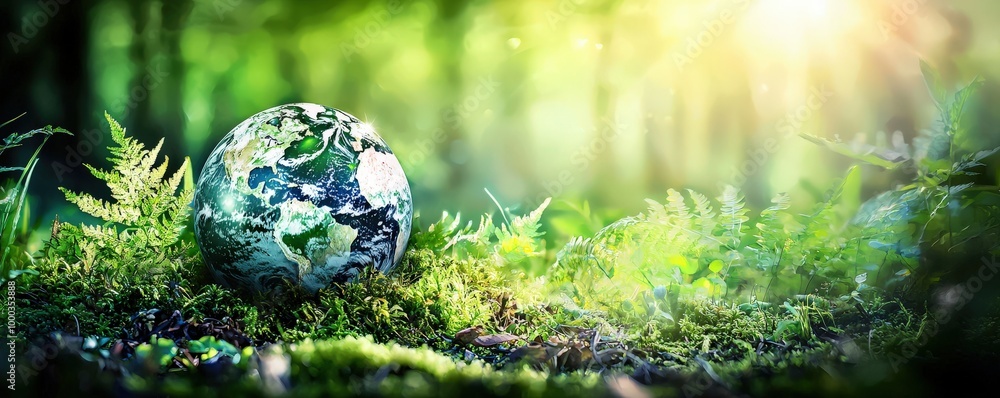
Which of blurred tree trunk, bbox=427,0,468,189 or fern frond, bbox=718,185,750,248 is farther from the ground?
blurred tree trunk, bbox=427,0,468,189

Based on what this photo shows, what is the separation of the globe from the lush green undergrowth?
117 millimetres

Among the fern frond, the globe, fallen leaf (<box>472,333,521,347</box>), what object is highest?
the globe

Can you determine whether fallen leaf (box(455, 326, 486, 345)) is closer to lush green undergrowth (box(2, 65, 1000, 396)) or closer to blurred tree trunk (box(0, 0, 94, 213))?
lush green undergrowth (box(2, 65, 1000, 396))

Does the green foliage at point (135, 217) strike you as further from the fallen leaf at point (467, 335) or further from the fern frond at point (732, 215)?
the fern frond at point (732, 215)

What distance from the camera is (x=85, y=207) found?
3051mm

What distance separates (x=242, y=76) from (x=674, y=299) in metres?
2.86

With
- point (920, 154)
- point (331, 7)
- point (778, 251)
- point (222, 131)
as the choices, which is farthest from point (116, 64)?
point (920, 154)

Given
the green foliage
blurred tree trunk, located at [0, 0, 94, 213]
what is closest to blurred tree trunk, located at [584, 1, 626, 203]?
the green foliage

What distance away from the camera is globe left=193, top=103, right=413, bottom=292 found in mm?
2904

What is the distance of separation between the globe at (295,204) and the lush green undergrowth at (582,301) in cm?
12

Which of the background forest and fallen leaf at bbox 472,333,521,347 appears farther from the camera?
the background forest

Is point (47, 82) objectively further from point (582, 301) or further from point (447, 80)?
point (582, 301)

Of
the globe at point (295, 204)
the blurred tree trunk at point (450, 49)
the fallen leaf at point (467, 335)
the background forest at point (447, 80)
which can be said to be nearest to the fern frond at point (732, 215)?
the background forest at point (447, 80)

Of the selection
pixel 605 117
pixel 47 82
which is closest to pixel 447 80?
pixel 605 117
